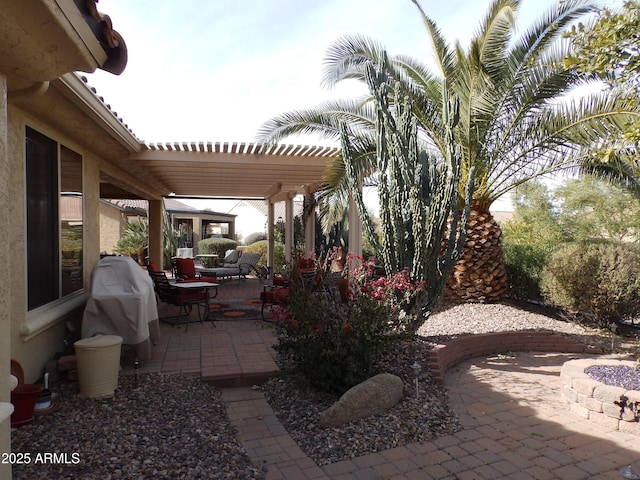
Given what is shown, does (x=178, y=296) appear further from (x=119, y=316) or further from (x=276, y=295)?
(x=276, y=295)

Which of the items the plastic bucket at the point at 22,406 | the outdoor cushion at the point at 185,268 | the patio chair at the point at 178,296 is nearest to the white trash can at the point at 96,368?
the plastic bucket at the point at 22,406

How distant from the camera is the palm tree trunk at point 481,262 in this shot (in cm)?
798

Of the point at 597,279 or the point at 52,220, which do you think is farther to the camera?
the point at 597,279

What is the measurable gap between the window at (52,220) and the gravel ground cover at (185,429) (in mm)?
1329

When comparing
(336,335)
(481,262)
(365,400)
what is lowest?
(365,400)

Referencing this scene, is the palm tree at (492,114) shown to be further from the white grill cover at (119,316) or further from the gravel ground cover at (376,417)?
the white grill cover at (119,316)

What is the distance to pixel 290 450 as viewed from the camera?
3199 millimetres

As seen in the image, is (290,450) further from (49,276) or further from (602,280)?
(602,280)

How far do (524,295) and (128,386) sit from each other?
778 centimetres

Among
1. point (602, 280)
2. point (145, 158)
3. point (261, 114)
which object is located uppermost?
point (261, 114)

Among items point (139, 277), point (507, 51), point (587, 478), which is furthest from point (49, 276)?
point (507, 51)

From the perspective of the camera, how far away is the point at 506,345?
6.12 m

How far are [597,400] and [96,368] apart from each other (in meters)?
4.73

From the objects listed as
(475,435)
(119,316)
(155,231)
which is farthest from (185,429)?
(155,231)
